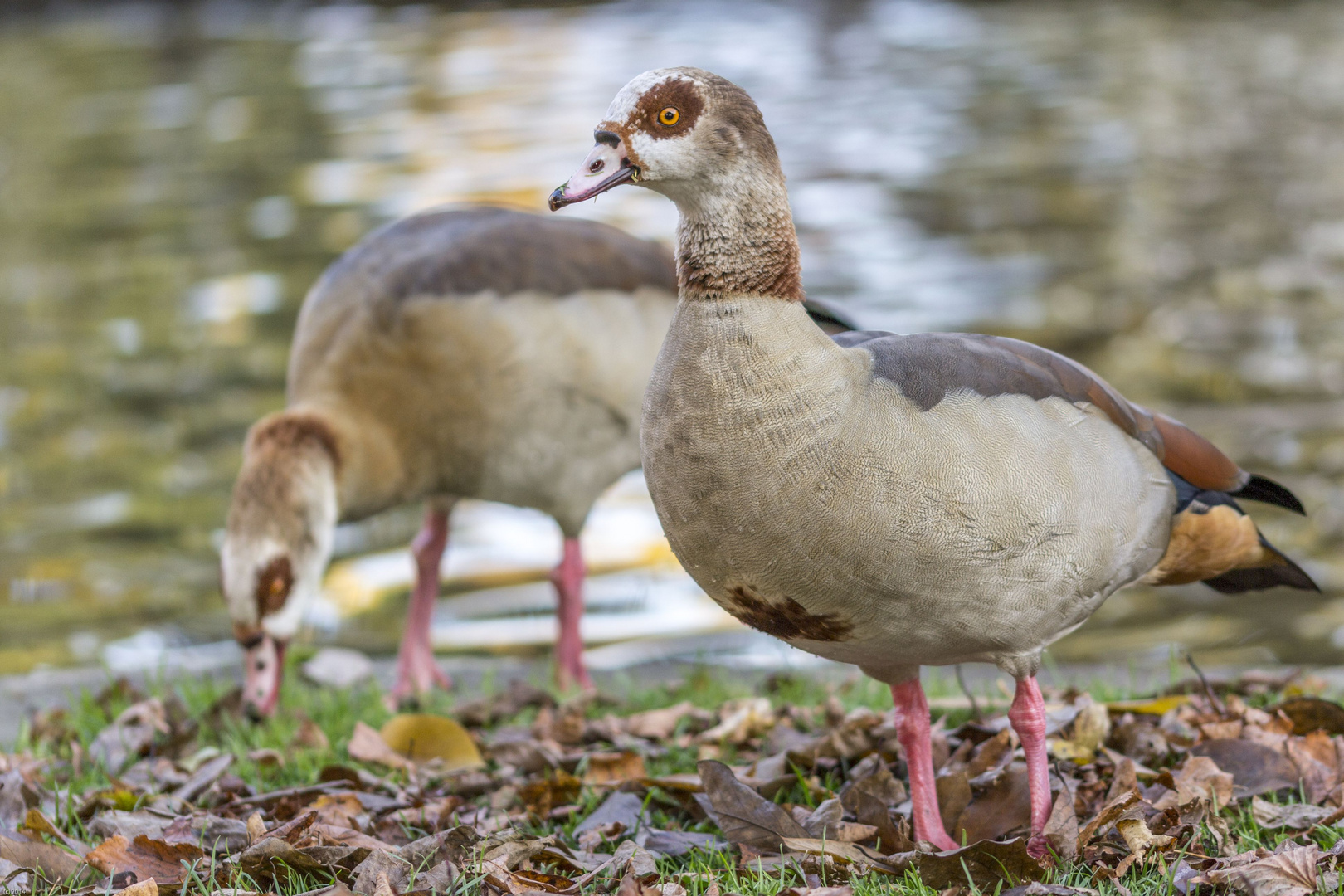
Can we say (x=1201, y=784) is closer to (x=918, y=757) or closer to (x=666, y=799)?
(x=918, y=757)

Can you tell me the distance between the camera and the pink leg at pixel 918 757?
3.68m

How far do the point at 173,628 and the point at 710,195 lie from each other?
16.0ft

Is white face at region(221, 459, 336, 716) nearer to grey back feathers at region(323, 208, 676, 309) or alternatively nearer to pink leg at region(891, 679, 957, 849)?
grey back feathers at region(323, 208, 676, 309)

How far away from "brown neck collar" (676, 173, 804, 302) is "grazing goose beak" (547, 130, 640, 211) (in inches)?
7.3

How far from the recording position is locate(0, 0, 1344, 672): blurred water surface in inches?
320

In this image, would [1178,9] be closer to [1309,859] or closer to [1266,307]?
[1266,307]

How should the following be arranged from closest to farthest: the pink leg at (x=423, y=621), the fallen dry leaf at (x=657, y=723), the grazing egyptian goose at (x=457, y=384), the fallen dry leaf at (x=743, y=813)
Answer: the fallen dry leaf at (x=743, y=813), the fallen dry leaf at (x=657, y=723), the grazing egyptian goose at (x=457, y=384), the pink leg at (x=423, y=621)

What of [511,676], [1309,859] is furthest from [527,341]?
[1309,859]

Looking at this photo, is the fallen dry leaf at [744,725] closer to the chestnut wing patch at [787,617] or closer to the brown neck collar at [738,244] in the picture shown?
the chestnut wing patch at [787,617]

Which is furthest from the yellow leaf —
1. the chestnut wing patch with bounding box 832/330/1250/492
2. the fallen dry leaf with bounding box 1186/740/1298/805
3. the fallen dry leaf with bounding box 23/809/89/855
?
the fallen dry leaf with bounding box 1186/740/1298/805

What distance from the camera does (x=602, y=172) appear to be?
3246 millimetres

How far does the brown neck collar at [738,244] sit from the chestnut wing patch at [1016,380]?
1.00ft

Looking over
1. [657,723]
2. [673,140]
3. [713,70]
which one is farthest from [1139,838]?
[713,70]

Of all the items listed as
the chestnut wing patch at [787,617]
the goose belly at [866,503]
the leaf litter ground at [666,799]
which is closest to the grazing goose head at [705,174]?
the goose belly at [866,503]
